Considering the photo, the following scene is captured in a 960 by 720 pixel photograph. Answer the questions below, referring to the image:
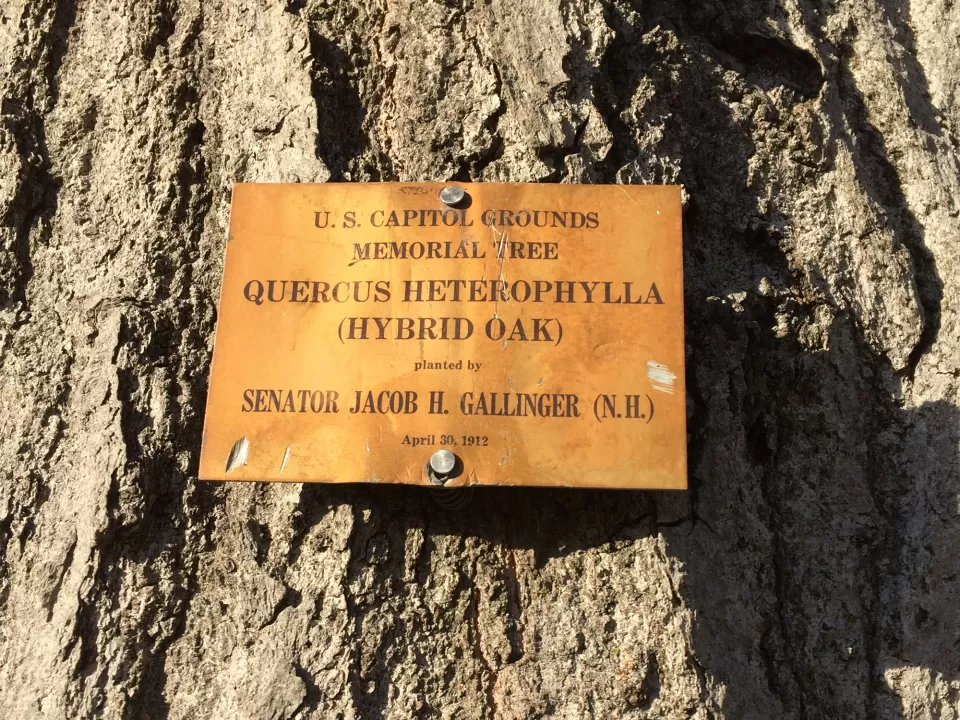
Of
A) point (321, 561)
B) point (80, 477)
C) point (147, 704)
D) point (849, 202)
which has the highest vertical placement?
point (849, 202)

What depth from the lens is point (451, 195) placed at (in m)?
1.53

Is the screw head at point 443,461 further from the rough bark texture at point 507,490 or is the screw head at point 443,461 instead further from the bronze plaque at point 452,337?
the rough bark texture at point 507,490

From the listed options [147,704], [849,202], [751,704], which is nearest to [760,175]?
[849,202]

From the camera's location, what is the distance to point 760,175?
75.0 inches

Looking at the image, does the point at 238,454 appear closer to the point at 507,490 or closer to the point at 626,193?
the point at 507,490

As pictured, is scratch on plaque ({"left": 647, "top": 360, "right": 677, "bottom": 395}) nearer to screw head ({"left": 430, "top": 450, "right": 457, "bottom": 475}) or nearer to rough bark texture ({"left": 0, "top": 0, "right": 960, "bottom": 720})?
rough bark texture ({"left": 0, "top": 0, "right": 960, "bottom": 720})

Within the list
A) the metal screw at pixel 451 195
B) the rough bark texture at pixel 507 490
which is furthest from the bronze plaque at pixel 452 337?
the rough bark texture at pixel 507 490

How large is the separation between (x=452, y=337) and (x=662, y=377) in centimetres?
38

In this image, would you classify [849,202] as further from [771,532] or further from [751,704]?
[751,704]

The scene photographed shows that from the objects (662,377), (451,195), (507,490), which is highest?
(451,195)

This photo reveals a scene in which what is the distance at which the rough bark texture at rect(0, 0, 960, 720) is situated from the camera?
147cm

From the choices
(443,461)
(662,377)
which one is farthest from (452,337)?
(662,377)

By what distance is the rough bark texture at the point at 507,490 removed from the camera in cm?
147

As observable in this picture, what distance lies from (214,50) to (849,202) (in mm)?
1497
